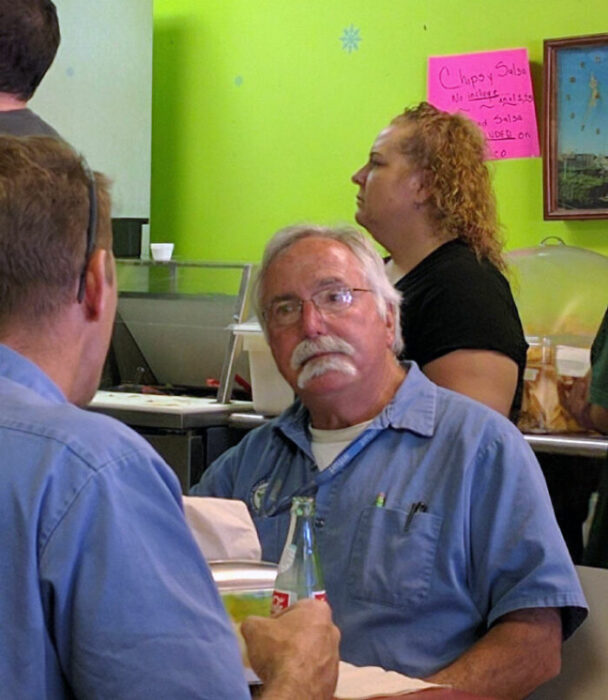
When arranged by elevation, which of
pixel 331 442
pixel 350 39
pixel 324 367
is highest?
pixel 350 39

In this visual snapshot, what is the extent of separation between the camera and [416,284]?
6.98 ft

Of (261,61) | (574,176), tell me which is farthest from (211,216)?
(574,176)

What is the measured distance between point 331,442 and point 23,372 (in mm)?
981

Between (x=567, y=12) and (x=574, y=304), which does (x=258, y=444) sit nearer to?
(x=574, y=304)

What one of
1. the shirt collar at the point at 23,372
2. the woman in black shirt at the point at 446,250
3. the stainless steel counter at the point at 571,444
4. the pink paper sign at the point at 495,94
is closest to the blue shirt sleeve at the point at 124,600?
the shirt collar at the point at 23,372

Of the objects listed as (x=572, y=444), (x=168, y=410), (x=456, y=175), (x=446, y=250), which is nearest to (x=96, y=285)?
(x=446, y=250)

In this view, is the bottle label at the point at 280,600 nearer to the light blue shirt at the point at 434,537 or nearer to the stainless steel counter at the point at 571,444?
the light blue shirt at the point at 434,537

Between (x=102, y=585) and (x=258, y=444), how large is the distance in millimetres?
1116

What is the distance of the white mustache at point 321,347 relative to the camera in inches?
71.0

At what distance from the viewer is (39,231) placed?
866mm

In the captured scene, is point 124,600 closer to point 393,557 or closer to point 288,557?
point 288,557

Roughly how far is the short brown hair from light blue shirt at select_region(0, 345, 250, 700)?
98mm

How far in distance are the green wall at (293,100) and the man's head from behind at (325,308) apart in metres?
1.31

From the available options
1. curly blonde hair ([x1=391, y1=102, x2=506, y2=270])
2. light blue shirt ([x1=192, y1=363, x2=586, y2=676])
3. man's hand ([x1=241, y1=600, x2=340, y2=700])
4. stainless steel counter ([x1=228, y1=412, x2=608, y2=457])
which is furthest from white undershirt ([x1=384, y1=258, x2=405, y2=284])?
man's hand ([x1=241, y1=600, x2=340, y2=700])
